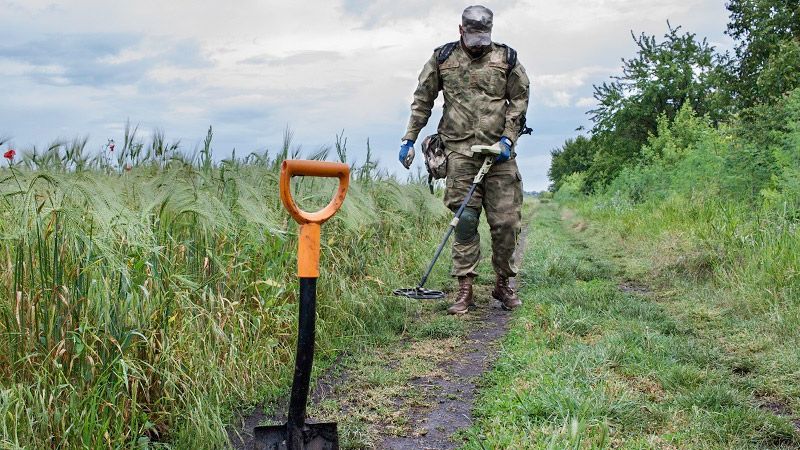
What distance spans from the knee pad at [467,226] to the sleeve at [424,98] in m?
0.84

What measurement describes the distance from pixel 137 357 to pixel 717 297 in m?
5.00

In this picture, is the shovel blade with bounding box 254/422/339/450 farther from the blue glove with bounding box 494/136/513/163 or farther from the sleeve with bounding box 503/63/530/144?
the sleeve with bounding box 503/63/530/144

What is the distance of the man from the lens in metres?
6.18

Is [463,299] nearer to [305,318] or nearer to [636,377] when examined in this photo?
[636,377]

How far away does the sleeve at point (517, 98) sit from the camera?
622 cm

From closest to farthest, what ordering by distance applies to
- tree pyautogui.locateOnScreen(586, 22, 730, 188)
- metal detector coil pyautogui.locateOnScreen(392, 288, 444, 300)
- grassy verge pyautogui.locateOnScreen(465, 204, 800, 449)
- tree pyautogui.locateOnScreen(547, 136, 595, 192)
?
1. grassy verge pyautogui.locateOnScreen(465, 204, 800, 449)
2. metal detector coil pyautogui.locateOnScreen(392, 288, 444, 300)
3. tree pyautogui.locateOnScreen(586, 22, 730, 188)
4. tree pyautogui.locateOnScreen(547, 136, 595, 192)

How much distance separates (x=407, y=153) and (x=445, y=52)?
92cm

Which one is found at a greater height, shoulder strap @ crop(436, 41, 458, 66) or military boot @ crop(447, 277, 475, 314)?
shoulder strap @ crop(436, 41, 458, 66)

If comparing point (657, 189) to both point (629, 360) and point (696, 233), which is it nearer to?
point (696, 233)

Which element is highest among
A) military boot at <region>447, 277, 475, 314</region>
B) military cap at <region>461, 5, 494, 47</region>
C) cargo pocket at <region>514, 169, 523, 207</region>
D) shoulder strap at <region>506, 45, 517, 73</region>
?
military cap at <region>461, 5, 494, 47</region>

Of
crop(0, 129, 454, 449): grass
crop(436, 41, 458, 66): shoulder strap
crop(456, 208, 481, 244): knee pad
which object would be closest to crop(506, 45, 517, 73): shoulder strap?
crop(436, 41, 458, 66): shoulder strap

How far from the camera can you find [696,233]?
8461 mm

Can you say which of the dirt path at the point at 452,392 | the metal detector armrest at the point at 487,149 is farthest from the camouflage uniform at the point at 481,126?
the dirt path at the point at 452,392

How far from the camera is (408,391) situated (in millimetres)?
4027
